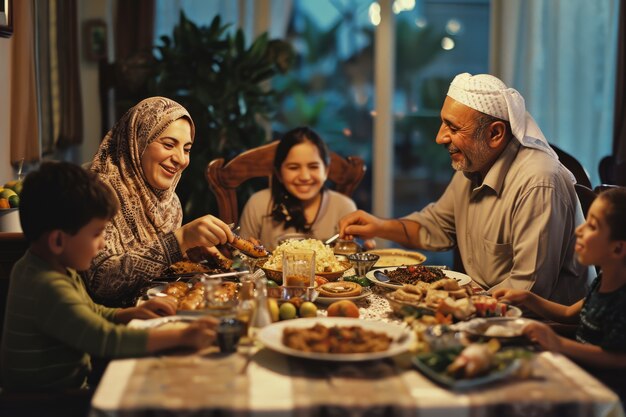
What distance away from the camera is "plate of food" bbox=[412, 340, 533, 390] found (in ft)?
5.17

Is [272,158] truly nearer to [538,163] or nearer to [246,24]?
→ [538,163]

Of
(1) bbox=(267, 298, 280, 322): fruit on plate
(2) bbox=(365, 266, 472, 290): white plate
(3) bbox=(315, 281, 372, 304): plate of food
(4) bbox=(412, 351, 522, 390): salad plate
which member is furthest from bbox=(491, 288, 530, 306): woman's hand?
(1) bbox=(267, 298, 280, 322): fruit on plate

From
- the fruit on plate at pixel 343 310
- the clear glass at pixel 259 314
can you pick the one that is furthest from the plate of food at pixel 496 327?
the clear glass at pixel 259 314

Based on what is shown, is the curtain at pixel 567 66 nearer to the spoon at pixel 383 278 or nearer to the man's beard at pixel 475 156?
the man's beard at pixel 475 156

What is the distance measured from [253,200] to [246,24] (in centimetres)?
221

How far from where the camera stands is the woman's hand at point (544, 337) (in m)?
1.81

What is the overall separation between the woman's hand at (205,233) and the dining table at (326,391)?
31.0 inches

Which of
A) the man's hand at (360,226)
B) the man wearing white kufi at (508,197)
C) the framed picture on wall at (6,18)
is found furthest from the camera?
the framed picture on wall at (6,18)

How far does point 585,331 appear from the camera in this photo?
1988mm

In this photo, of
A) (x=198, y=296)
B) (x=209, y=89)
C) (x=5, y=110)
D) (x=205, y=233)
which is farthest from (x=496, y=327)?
(x=209, y=89)

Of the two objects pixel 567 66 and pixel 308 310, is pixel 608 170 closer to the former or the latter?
pixel 567 66

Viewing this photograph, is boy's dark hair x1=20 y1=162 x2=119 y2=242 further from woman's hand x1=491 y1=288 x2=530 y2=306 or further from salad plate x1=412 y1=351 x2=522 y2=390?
woman's hand x1=491 y1=288 x2=530 y2=306

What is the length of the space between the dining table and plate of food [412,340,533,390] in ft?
0.06

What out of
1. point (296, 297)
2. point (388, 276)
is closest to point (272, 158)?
point (388, 276)
